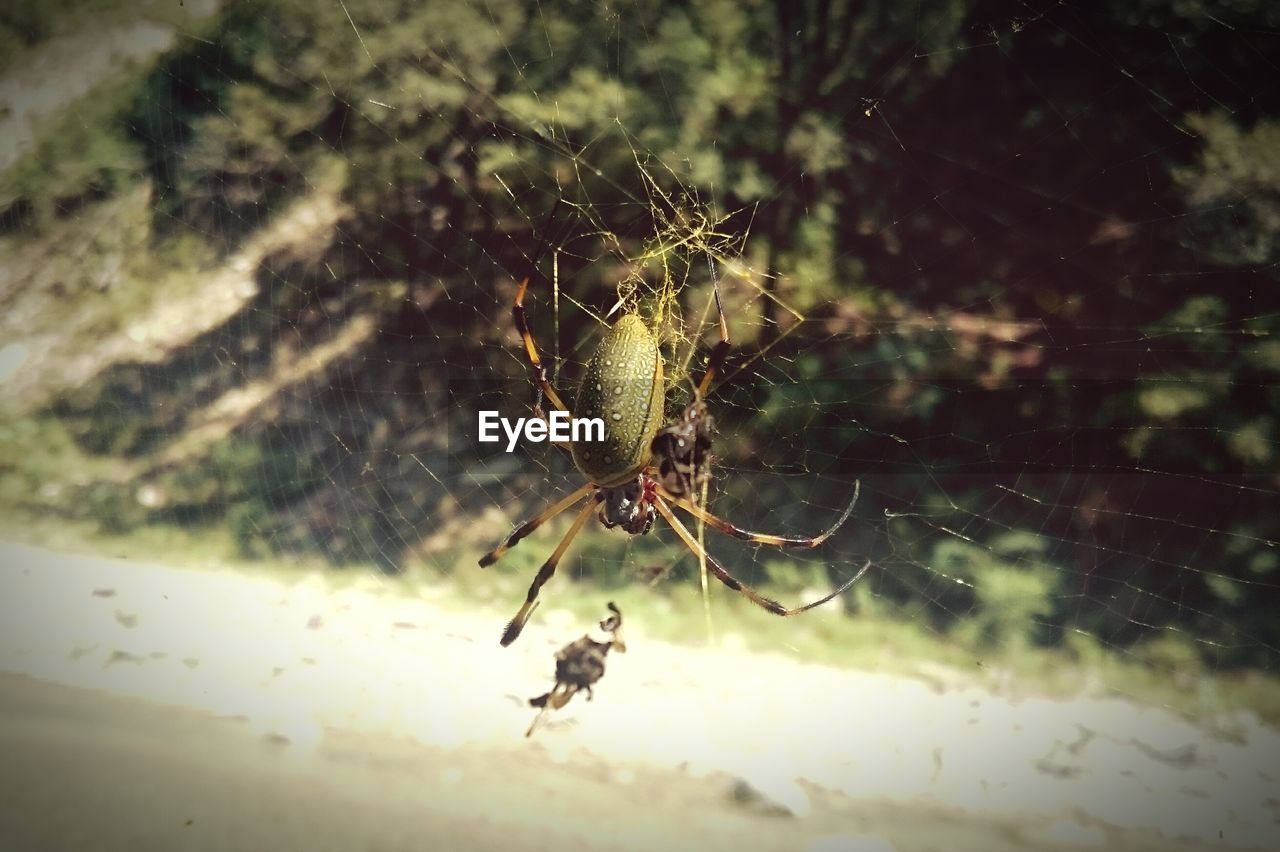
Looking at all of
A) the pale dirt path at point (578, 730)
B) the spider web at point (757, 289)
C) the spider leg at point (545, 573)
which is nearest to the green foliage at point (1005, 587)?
the spider web at point (757, 289)

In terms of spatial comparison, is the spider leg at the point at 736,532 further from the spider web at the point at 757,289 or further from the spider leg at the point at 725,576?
the spider web at the point at 757,289

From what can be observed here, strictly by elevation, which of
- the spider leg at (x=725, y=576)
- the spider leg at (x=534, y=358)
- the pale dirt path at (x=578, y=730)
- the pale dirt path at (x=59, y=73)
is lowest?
the pale dirt path at (x=578, y=730)

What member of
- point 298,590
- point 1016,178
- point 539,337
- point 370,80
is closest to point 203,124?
point 370,80

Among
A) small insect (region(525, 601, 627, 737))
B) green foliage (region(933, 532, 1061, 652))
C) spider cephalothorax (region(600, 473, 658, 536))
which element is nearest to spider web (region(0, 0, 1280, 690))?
green foliage (region(933, 532, 1061, 652))

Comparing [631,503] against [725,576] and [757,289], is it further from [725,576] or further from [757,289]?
[757,289]

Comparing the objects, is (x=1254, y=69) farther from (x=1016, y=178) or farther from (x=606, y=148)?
(x=606, y=148)

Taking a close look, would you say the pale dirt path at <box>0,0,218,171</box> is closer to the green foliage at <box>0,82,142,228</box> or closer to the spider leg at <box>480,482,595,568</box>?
the green foliage at <box>0,82,142,228</box>

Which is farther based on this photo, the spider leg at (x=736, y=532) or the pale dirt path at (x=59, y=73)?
the pale dirt path at (x=59, y=73)

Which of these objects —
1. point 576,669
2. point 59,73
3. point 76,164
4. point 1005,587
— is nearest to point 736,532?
point 576,669

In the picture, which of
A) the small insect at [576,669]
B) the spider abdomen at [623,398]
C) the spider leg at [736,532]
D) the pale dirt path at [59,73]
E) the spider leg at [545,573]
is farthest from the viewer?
the pale dirt path at [59,73]
